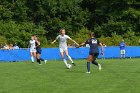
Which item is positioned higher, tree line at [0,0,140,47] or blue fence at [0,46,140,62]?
tree line at [0,0,140,47]

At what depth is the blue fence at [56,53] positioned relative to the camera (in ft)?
129

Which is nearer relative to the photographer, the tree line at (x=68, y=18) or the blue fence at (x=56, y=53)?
the blue fence at (x=56, y=53)

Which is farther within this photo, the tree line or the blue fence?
the tree line

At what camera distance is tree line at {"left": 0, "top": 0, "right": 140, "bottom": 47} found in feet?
190

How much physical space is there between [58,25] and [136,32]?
971 centimetres

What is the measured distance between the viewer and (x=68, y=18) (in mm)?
60656

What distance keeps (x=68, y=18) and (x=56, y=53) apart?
754 inches

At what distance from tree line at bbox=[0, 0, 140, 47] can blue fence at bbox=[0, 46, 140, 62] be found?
11733 millimetres

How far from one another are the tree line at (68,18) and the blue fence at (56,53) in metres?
11.7

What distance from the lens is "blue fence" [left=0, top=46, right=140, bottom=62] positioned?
39.4 meters

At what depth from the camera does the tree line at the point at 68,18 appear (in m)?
58.0

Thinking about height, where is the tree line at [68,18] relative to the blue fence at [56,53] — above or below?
above

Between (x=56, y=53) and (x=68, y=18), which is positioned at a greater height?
(x=68, y=18)

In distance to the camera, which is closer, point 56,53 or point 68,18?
point 56,53
